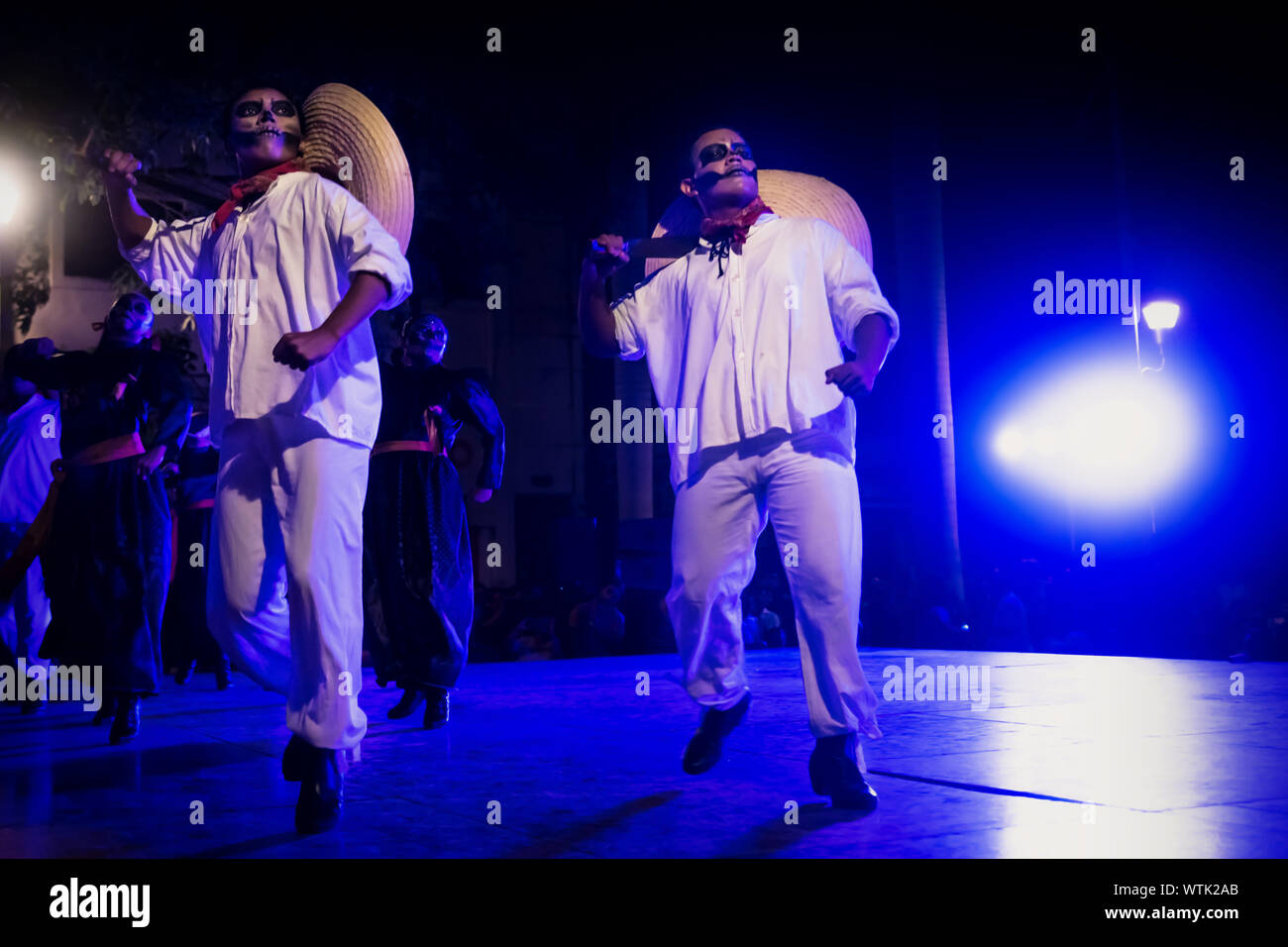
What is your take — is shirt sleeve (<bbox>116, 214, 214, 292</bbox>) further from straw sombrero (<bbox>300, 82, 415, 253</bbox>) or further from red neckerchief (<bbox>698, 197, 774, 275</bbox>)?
red neckerchief (<bbox>698, 197, 774, 275</bbox>)

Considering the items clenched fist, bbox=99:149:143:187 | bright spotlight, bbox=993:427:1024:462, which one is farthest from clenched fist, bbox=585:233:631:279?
bright spotlight, bbox=993:427:1024:462

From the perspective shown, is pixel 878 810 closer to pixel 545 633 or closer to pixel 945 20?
pixel 545 633

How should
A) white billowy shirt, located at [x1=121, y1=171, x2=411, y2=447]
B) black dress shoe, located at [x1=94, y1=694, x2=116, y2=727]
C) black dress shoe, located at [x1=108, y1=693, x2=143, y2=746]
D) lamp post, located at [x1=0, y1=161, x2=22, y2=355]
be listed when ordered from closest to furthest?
white billowy shirt, located at [x1=121, y1=171, x2=411, y2=447] < black dress shoe, located at [x1=108, y1=693, x2=143, y2=746] < black dress shoe, located at [x1=94, y1=694, x2=116, y2=727] < lamp post, located at [x1=0, y1=161, x2=22, y2=355]

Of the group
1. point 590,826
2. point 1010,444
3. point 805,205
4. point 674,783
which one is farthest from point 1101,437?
point 590,826

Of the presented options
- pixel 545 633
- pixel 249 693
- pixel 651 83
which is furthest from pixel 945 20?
pixel 249 693

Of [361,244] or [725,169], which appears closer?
[361,244]

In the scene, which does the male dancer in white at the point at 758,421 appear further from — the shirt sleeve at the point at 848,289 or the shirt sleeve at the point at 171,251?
the shirt sleeve at the point at 171,251

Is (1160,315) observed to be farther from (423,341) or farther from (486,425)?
(423,341)

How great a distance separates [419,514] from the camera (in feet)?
18.5

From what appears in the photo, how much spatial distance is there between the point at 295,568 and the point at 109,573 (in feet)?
7.66

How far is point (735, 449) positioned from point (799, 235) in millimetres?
670

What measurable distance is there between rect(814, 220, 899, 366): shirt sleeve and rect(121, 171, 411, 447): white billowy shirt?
4.01 ft

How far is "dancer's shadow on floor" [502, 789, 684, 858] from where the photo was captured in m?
2.51

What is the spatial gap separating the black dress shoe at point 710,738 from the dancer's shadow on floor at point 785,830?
490 mm
